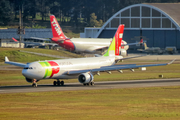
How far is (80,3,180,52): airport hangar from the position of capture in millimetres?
138125

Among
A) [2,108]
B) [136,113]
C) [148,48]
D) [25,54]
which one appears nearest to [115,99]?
[136,113]

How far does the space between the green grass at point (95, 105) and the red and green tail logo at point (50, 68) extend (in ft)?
19.0

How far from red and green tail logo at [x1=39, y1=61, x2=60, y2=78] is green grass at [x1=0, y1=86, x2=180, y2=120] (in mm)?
5781

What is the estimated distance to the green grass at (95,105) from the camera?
30641 millimetres

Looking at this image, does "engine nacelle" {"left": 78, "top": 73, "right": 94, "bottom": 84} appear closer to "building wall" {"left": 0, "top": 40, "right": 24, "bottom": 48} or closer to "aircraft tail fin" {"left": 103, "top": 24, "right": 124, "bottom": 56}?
"aircraft tail fin" {"left": 103, "top": 24, "right": 124, "bottom": 56}

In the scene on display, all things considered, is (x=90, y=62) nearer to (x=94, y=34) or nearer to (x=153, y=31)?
(x=153, y=31)

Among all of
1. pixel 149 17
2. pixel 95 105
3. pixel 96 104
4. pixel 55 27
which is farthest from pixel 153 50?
pixel 95 105

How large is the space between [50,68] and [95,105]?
15.7m

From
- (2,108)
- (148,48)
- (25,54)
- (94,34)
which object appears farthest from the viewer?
(94,34)

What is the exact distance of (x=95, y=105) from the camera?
3553 cm

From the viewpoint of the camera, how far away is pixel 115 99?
39312 mm

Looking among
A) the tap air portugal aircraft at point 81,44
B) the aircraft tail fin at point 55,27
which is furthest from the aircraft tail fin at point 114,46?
the tap air portugal aircraft at point 81,44

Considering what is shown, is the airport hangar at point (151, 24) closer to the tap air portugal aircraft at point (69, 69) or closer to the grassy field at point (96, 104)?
the tap air portugal aircraft at point (69, 69)

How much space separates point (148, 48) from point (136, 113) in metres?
107
